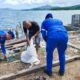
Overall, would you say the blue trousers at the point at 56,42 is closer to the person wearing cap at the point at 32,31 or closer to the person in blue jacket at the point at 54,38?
the person in blue jacket at the point at 54,38

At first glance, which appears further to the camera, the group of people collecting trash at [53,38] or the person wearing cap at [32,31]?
the person wearing cap at [32,31]

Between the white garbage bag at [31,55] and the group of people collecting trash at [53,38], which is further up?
the group of people collecting trash at [53,38]

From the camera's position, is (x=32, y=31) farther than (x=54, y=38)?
Yes

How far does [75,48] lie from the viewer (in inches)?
345

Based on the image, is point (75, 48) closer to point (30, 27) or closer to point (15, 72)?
point (30, 27)

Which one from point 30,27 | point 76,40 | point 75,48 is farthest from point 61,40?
point 76,40

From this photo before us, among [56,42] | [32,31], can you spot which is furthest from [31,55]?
[56,42]

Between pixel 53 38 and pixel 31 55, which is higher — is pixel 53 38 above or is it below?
above

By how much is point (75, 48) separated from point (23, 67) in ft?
8.40

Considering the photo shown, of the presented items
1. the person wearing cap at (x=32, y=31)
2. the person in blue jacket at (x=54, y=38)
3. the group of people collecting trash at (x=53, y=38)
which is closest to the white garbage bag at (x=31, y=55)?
the person wearing cap at (x=32, y=31)

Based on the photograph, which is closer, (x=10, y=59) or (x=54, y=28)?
(x=54, y=28)

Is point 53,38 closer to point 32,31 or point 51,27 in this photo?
point 51,27

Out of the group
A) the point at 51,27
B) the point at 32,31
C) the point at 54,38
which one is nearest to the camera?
the point at 54,38

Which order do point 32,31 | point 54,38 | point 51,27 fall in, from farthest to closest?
point 32,31, point 51,27, point 54,38
